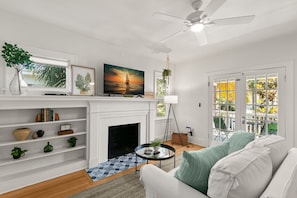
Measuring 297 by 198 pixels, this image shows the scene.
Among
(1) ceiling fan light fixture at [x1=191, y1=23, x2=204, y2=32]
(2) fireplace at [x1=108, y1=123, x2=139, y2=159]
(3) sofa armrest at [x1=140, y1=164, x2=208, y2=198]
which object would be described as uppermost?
(1) ceiling fan light fixture at [x1=191, y1=23, x2=204, y2=32]

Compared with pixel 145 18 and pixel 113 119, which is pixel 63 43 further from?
pixel 113 119

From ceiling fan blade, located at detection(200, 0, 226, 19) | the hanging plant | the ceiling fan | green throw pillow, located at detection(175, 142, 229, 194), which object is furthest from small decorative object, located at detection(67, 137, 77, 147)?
ceiling fan blade, located at detection(200, 0, 226, 19)

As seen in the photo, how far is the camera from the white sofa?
761 millimetres

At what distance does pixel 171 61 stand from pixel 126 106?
230 centimetres

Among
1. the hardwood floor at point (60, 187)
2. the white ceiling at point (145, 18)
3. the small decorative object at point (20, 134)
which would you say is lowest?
the hardwood floor at point (60, 187)

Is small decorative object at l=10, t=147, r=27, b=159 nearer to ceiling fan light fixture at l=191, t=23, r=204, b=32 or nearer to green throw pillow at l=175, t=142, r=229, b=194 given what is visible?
green throw pillow at l=175, t=142, r=229, b=194

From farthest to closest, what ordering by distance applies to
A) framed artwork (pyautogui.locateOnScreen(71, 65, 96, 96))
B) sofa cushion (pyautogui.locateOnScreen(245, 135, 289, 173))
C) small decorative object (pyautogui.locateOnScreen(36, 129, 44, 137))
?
framed artwork (pyautogui.locateOnScreen(71, 65, 96, 96)) < small decorative object (pyautogui.locateOnScreen(36, 129, 44, 137)) < sofa cushion (pyautogui.locateOnScreen(245, 135, 289, 173))

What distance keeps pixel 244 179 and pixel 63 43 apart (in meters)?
3.19

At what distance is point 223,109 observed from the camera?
3.70 meters

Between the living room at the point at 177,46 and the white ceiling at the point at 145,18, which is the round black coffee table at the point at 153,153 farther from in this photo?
the white ceiling at the point at 145,18

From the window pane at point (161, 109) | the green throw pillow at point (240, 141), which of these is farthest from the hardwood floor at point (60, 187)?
the window pane at point (161, 109)

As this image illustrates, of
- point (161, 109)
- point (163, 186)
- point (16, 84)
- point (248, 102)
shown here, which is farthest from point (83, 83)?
point (248, 102)

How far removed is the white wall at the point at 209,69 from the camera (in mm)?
2752

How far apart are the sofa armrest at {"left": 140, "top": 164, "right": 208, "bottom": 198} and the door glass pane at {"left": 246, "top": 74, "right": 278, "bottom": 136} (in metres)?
3.02
